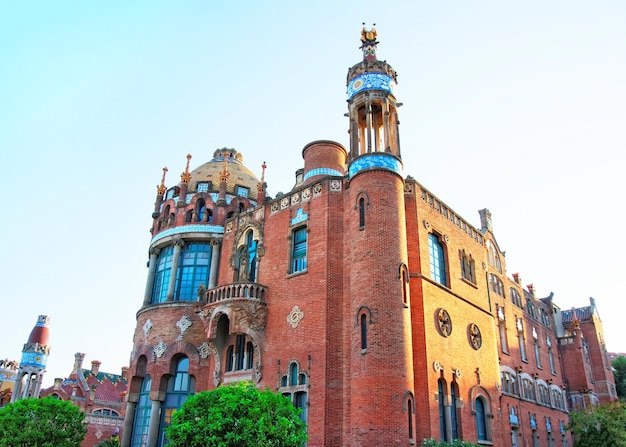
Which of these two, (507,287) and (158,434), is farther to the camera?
(507,287)

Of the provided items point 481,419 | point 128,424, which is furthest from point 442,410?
point 128,424

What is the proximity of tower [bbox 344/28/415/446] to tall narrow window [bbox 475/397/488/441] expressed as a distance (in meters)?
6.52

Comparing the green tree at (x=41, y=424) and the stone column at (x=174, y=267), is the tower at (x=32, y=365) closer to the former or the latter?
the stone column at (x=174, y=267)

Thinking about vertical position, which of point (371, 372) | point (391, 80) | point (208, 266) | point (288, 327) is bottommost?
point (371, 372)

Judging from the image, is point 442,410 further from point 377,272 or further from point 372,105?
point 372,105

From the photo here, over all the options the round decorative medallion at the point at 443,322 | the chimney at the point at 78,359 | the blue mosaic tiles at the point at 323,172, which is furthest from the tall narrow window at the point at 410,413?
the chimney at the point at 78,359

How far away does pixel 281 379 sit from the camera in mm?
21375

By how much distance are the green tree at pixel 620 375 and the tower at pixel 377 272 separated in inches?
1817

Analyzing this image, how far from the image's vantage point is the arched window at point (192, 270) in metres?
27.3

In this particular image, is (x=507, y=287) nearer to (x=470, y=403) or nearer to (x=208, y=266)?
(x=470, y=403)

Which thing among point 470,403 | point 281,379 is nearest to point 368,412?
point 281,379

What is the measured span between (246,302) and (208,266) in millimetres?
5442

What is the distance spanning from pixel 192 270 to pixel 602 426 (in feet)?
74.0

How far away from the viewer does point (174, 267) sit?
2767 centimetres
